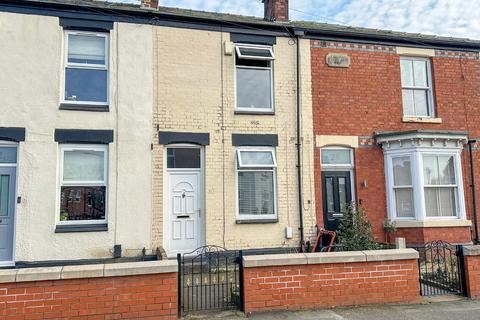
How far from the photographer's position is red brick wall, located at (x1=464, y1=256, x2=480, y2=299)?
236 inches

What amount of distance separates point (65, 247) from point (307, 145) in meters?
6.22

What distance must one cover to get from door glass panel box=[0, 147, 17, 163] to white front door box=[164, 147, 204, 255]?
3338mm

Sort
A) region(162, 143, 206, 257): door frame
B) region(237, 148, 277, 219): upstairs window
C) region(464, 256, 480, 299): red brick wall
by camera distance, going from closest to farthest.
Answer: region(464, 256, 480, 299): red brick wall → region(162, 143, 206, 257): door frame → region(237, 148, 277, 219): upstairs window

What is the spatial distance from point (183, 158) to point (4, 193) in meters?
3.95

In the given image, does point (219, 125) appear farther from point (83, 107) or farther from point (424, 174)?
point (424, 174)

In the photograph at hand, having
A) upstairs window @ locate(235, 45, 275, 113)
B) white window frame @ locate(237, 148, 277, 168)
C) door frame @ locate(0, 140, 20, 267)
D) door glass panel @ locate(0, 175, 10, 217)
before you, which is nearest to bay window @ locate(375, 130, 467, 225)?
white window frame @ locate(237, 148, 277, 168)

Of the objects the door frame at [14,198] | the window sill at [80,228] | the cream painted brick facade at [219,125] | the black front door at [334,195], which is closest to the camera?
the door frame at [14,198]

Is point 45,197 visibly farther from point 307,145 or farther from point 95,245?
point 307,145

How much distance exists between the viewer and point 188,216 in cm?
893

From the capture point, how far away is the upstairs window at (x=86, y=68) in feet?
28.3

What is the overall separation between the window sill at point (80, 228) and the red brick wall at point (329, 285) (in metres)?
4.37

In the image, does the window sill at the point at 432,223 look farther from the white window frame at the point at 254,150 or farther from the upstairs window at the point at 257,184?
the white window frame at the point at 254,150

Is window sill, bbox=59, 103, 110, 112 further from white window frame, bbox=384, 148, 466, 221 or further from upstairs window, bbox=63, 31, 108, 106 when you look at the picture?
white window frame, bbox=384, 148, 466, 221

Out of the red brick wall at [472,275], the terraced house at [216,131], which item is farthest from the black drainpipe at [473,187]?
the red brick wall at [472,275]
